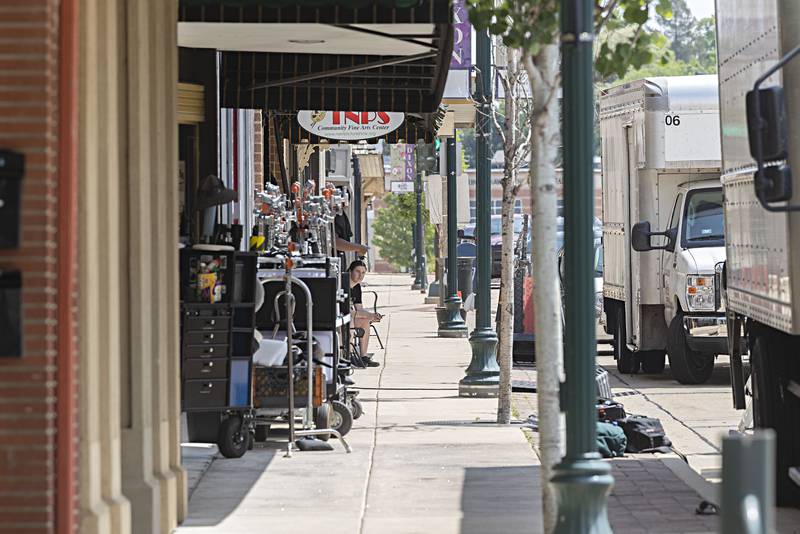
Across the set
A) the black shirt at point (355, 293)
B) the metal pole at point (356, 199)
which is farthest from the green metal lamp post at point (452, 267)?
the metal pole at point (356, 199)

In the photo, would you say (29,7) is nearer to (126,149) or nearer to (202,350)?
(126,149)

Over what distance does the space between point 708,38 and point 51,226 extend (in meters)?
177

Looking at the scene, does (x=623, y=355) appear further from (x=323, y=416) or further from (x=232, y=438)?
(x=232, y=438)

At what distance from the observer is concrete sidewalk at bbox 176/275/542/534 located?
352 inches

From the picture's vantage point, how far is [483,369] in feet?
53.4

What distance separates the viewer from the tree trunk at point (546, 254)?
6.73m

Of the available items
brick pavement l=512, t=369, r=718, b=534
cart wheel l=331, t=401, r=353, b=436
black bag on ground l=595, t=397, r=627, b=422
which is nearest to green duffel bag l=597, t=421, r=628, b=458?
brick pavement l=512, t=369, r=718, b=534

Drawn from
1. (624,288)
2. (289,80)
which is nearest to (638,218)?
(624,288)

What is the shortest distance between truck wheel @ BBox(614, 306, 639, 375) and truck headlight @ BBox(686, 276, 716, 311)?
6.92 ft

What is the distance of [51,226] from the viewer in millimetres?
6035

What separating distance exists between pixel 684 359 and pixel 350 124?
487cm

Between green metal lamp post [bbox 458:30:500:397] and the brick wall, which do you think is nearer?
the brick wall

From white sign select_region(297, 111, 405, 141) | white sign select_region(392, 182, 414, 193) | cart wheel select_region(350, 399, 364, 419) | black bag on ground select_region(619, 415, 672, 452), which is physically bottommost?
black bag on ground select_region(619, 415, 672, 452)

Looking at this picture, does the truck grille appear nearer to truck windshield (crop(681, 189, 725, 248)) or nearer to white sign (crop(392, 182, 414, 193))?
truck windshield (crop(681, 189, 725, 248))
